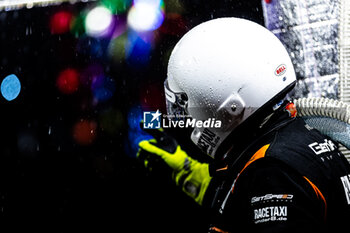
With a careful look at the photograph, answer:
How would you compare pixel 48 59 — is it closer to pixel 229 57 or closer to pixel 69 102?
pixel 69 102

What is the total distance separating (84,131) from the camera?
5.66ft

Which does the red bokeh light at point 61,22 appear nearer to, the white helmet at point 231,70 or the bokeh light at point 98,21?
the bokeh light at point 98,21

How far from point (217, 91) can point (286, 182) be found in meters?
0.37

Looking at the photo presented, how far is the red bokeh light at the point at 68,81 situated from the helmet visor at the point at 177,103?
68cm

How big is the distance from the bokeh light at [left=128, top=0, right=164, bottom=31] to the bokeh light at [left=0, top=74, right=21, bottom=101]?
28.0 inches

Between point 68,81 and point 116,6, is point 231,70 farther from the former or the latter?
point 68,81

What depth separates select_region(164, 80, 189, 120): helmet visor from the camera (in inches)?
45.9

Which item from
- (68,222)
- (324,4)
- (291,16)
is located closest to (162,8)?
(291,16)

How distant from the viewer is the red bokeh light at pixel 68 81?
1719 millimetres

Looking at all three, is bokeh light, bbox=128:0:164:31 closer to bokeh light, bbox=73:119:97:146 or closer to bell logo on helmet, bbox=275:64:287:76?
bokeh light, bbox=73:119:97:146

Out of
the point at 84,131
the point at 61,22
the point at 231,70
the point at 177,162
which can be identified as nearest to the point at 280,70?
the point at 231,70

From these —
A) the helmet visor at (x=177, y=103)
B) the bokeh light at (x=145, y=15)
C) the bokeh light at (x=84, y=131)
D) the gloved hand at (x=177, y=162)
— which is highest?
the bokeh light at (x=145, y=15)

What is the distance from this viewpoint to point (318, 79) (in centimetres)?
150

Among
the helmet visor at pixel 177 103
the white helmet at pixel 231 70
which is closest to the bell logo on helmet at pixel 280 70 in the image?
the white helmet at pixel 231 70
